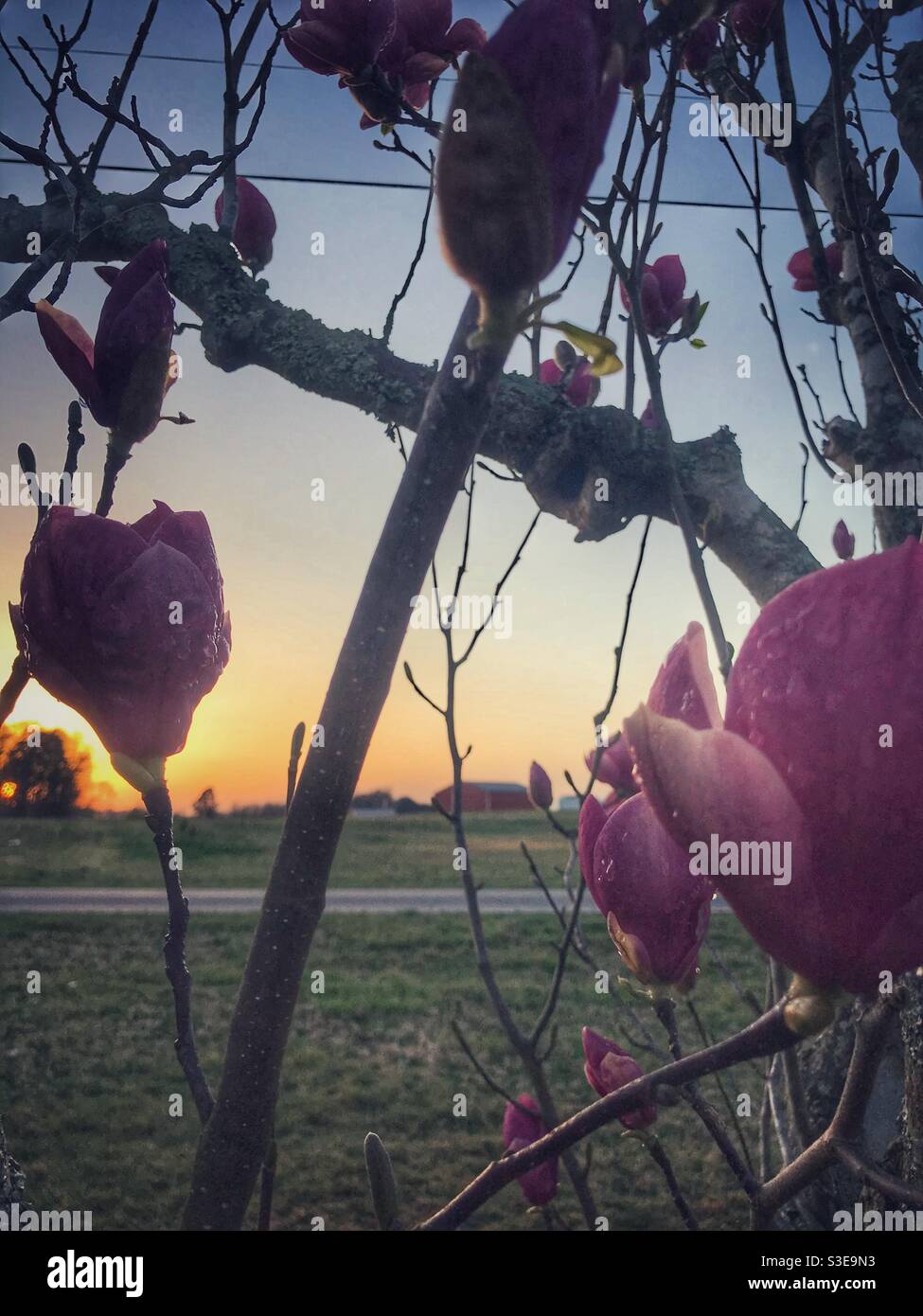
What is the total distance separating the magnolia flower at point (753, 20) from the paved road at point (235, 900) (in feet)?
15.1

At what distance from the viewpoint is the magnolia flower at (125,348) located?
28 centimetres

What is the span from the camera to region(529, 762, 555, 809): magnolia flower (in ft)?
3.14

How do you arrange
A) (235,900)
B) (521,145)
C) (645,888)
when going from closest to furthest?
(521,145), (645,888), (235,900)

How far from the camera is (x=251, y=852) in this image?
21.8ft

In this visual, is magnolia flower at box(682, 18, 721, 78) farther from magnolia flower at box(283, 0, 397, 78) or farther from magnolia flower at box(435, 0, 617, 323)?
magnolia flower at box(435, 0, 617, 323)

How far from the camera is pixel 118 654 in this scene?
0.25 metres

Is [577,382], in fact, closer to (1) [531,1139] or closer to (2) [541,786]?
(2) [541,786]

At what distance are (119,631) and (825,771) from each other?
18 cm

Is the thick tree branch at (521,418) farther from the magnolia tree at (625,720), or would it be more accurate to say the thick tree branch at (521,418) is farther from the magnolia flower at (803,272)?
the magnolia tree at (625,720)

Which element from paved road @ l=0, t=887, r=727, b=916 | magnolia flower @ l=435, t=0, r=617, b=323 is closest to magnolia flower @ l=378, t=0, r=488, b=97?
magnolia flower @ l=435, t=0, r=617, b=323

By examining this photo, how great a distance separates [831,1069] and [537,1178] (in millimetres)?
475

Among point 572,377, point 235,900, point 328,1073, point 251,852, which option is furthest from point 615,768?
point 251,852
